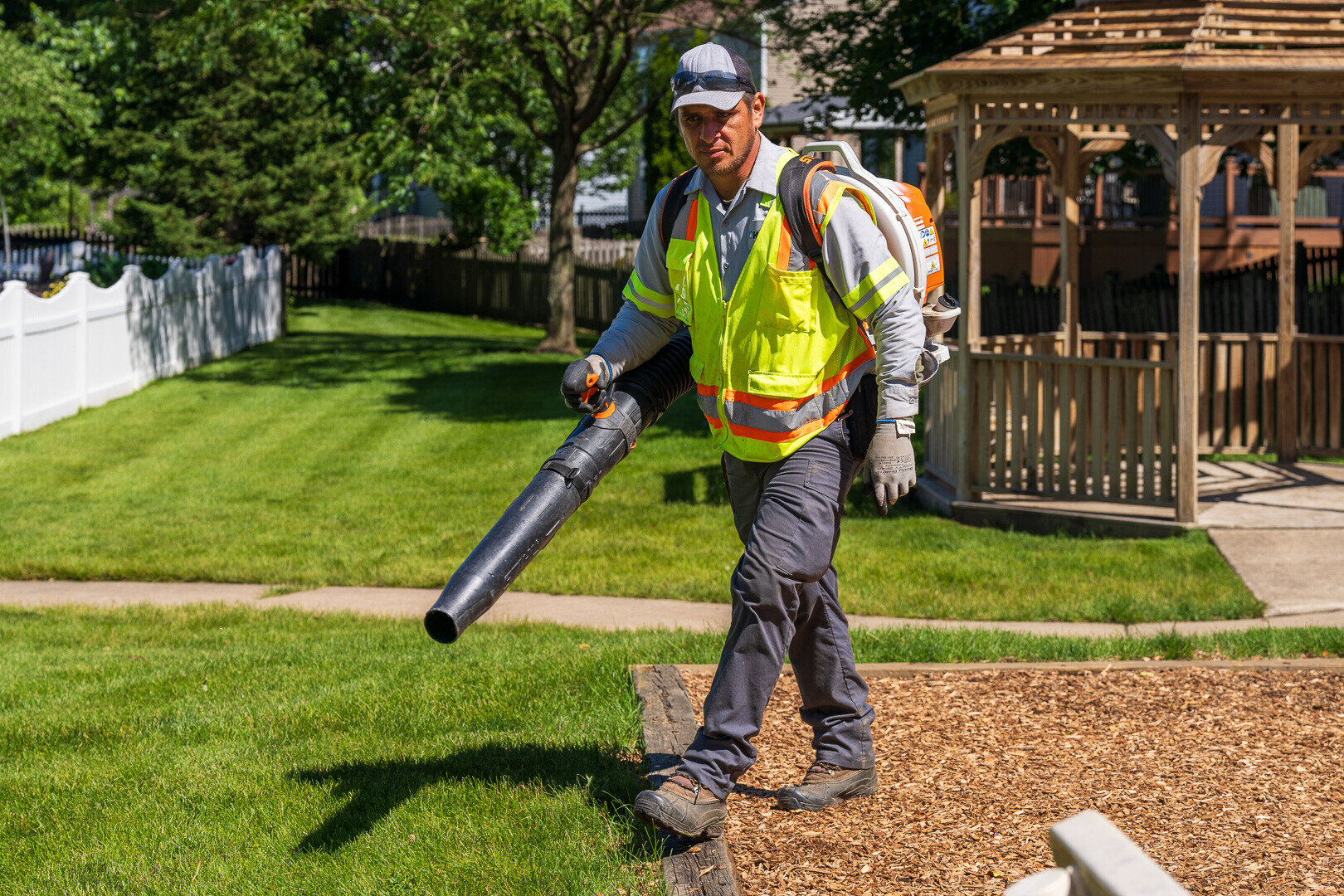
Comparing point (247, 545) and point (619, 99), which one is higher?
point (619, 99)

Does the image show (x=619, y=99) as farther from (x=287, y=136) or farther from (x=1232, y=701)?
(x=1232, y=701)

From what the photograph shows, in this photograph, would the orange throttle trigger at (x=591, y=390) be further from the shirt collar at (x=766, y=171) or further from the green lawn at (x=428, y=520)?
the green lawn at (x=428, y=520)

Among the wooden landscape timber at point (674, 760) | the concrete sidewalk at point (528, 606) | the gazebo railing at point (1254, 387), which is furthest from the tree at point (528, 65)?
the wooden landscape timber at point (674, 760)

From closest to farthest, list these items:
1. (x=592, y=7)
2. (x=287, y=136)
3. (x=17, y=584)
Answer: (x=17, y=584) < (x=592, y=7) < (x=287, y=136)

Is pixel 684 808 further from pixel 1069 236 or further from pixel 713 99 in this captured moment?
pixel 1069 236

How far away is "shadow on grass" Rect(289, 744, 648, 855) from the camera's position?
4.03 meters

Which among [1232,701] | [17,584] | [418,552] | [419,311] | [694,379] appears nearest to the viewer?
[694,379]

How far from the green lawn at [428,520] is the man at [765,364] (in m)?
3.70

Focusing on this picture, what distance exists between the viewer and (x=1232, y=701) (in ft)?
17.0

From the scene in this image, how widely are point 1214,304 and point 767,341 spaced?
33.2 ft

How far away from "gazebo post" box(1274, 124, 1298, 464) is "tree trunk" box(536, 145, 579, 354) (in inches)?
482

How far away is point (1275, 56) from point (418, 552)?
6.17 meters

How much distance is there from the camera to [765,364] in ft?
12.2

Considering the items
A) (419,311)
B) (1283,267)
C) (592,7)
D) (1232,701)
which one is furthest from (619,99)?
(1232,701)
